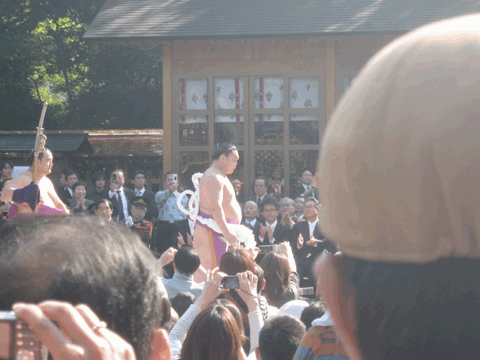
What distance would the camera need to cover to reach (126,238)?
935mm

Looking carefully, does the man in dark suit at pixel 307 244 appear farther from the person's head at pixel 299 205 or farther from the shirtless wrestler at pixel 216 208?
the person's head at pixel 299 205

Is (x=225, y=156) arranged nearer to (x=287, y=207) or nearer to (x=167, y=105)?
(x=287, y=207)

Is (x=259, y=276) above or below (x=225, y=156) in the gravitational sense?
below

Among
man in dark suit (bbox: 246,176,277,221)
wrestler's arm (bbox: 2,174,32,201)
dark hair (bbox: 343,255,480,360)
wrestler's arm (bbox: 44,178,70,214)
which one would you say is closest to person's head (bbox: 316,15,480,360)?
dark hair (bbox: 343,255,480,360)

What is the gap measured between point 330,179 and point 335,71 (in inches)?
387

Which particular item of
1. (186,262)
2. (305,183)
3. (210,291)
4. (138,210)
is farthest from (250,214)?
(210,291)

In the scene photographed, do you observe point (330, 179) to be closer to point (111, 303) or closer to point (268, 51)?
point (111, 303)

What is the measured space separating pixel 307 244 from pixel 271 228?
1083 mm

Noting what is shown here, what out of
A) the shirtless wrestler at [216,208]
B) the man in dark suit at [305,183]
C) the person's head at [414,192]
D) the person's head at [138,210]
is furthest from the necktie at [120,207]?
the person's head at [414,192]

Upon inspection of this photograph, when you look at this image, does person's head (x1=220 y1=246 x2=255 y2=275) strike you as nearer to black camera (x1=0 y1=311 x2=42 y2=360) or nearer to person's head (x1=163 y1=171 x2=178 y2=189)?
black camera (x1=0 y1=311 x2=42 y2=360)

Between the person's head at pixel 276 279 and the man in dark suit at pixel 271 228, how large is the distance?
346 centimetres

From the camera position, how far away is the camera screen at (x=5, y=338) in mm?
737

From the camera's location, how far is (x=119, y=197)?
30.3ft

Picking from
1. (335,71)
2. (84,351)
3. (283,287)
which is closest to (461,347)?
(84,351)
